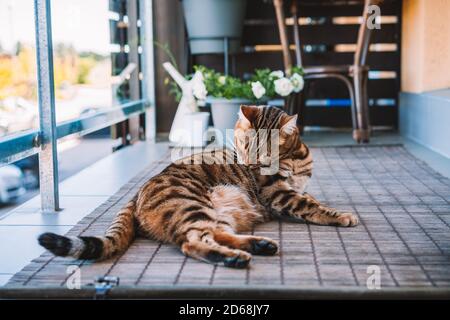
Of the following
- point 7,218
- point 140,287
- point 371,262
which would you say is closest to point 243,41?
point 7,218

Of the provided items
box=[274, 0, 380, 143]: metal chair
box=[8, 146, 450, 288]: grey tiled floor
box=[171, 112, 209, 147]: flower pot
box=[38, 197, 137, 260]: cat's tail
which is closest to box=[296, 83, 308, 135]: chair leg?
box=[274, 0, 380, 143]: metal chair

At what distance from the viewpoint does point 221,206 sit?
220 centimetres

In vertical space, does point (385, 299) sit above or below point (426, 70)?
below

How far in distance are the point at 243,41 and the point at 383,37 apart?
105 cm

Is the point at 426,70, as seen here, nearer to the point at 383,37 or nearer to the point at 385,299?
the point at 383,37

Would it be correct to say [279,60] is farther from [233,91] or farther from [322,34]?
[233,91]

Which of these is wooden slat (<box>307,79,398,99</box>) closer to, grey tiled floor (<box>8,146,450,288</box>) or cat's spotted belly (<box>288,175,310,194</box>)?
grey tiled floor (<box>8,146,450,288</box>)

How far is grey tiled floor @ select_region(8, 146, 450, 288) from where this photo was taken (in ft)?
5.67

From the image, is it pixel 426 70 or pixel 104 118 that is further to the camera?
pixel 426 70

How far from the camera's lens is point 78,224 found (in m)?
2.39

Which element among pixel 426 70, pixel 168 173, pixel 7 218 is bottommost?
pixel 7 218

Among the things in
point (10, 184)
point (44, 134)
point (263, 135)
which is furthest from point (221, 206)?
point (10, 184)
